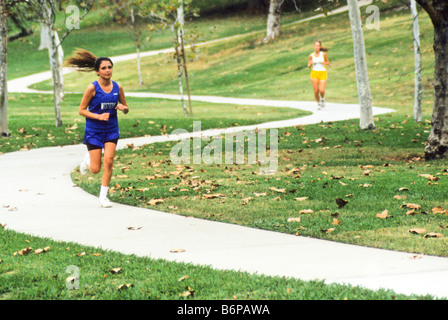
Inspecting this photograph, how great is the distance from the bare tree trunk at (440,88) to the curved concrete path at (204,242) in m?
5.39

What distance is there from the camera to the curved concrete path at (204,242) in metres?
5.11

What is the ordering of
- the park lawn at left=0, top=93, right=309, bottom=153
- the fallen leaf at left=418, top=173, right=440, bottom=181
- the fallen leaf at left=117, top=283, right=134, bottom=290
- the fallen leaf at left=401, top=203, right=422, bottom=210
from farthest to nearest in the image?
1. the park lawn at left=0, top=93, right=309, bottom=153
2. the fallen leaf at left=418, top=173, right=440, bottom=181
3. the fallen leaf at left=401, top=203, right=422, bottom=210
4. the fallen leaf at left=117, top=283, right=134, bottom=290

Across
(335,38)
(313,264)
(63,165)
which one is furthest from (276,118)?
(335,38)

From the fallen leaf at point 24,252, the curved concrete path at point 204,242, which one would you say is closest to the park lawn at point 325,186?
the curved concrete path at point 204,242

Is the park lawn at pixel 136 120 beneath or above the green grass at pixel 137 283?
beneath

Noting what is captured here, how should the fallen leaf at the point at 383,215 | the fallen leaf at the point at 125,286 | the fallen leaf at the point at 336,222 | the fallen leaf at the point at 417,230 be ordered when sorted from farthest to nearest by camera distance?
the fallen leaf at the point at 383,215
the fallen leaf at the point at 336,222
the fallen leaf at the point at 417,230
the fallen leaf at the point at 125,286

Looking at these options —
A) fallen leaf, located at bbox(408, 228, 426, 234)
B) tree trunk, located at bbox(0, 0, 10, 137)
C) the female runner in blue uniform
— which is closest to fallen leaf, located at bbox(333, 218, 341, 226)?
fallen leaf, located at bbox(408, 228, 426, 234)

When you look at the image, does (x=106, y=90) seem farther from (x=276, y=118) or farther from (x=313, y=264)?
(x=276, y=118)

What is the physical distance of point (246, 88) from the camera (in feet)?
103

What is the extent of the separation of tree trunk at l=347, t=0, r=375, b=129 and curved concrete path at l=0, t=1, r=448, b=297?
744cm

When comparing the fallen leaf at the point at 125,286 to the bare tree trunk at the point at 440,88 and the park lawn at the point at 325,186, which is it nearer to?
the park lawn at the point at 325,186

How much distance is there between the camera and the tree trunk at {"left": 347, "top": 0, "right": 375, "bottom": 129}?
1436 cm

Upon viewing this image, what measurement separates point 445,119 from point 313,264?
640 cm

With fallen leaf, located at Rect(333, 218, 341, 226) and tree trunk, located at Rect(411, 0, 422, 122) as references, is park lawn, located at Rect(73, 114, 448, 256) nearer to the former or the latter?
fallen leaf, located at Rect(333, 218, 341, 226)
